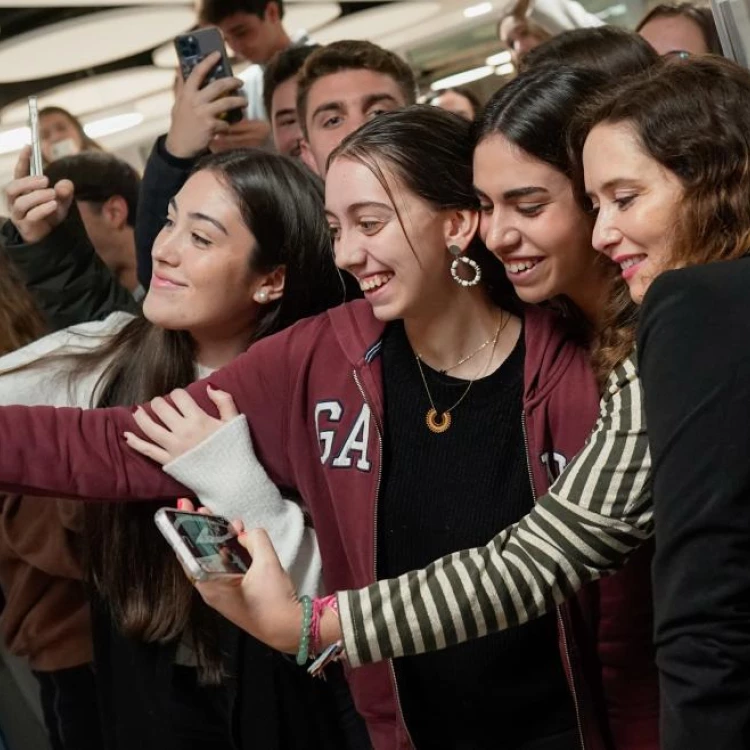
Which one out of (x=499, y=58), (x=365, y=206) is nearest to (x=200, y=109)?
(x=365, y=206)

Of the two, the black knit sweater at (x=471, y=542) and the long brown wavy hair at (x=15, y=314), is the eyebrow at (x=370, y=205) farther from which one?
the long brown wavy hair at (x=15, y=314)

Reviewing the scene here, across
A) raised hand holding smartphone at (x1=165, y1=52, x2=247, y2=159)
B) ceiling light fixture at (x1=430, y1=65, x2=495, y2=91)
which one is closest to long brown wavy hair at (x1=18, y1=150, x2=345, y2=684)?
raised hand holding smartphone at (x1=165, y1=52, x2=247, y2=159)

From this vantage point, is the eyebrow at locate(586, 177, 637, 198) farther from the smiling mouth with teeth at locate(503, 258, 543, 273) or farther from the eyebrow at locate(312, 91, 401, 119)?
the eyebrow at locate(312, 91, 401, 119)

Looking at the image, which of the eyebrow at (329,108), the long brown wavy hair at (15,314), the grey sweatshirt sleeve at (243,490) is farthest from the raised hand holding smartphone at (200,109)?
the grey sweatshirt sleeve at (243,490)

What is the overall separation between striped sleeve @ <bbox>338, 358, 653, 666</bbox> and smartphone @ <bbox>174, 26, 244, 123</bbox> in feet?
3.58

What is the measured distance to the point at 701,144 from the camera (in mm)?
1016

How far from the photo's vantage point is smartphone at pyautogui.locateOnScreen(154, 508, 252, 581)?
3.32 feet

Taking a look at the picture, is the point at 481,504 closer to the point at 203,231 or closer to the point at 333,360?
the point at 333,360

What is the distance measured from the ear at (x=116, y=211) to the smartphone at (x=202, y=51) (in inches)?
19.3

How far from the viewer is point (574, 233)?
127 centimetres

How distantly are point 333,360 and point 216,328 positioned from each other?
0.31 meters

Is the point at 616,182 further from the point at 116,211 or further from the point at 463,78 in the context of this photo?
the point at 463,78

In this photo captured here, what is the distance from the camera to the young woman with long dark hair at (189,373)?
5.03 feet

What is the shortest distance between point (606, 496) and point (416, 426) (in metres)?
0.33
